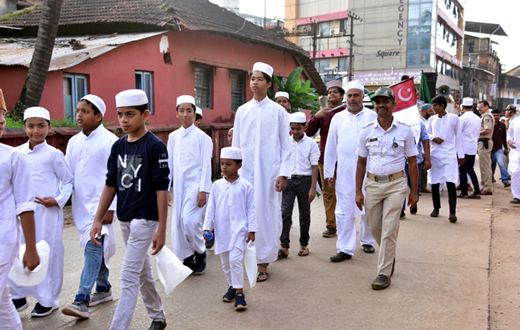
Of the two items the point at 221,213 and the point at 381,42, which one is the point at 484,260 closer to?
the point at 221,213

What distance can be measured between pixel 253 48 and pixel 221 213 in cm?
1467

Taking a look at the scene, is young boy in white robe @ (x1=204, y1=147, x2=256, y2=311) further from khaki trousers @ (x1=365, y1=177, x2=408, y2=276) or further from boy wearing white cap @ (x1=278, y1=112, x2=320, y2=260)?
boy wearing white cap @ (x1=278, y1=112, x2=320, y2=260)

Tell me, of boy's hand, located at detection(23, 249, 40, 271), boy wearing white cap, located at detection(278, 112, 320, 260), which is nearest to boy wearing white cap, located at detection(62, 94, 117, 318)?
boy's hand, located at detection(23, 249, 40, 271)

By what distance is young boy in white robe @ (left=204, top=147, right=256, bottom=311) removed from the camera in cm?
427

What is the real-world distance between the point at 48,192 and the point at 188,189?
149 cm

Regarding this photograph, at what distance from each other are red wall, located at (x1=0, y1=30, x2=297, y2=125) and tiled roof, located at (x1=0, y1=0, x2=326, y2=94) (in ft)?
1.58

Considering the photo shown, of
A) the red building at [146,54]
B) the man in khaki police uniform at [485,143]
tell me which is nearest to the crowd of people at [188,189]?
the man in khaki police uniform at [485,143]

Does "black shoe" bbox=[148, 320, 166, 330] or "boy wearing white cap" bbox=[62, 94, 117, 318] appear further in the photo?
"boy wearing white cap" bbox=[62, 94, 117, 318]

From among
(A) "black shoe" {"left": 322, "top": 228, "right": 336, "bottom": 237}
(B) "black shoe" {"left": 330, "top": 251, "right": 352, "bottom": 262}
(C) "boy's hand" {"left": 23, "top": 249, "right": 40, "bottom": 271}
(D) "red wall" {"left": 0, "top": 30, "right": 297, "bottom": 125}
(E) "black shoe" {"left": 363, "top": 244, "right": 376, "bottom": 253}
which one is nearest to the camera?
(C) "boy's hand" {"left": 23, "top": 249, "right": 40, "bottom": 271}

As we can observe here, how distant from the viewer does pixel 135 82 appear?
13.0 meters

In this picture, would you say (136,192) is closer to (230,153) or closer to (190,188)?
(230,153)

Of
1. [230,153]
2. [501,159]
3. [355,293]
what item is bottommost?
[355,293]

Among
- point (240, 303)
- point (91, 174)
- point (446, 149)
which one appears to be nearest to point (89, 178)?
point (91, 174)

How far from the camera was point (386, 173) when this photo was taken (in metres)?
4.83
